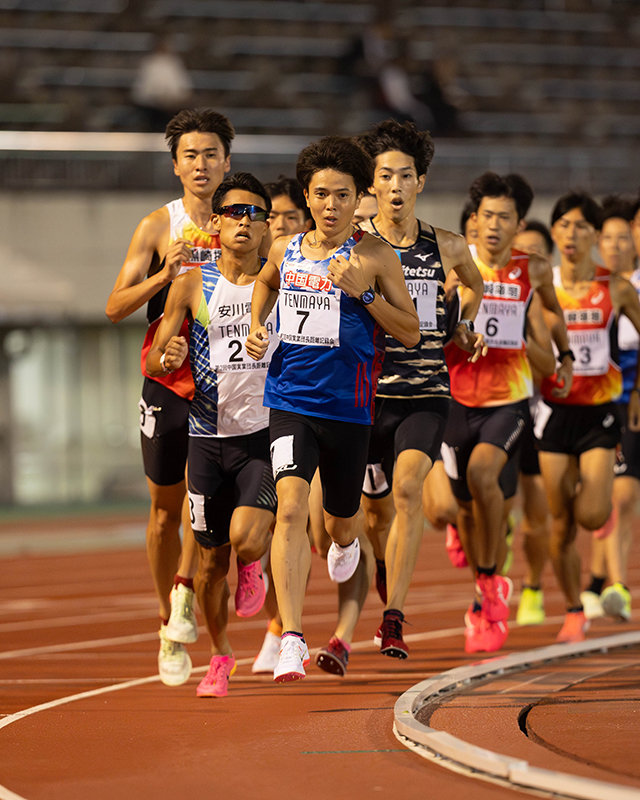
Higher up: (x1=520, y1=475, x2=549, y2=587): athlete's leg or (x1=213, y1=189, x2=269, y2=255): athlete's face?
(x1=213, y1=189, x2=269, y2=255): athlete's face

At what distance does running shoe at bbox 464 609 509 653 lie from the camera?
29.5ft

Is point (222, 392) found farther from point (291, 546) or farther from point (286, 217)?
point (286, 217)

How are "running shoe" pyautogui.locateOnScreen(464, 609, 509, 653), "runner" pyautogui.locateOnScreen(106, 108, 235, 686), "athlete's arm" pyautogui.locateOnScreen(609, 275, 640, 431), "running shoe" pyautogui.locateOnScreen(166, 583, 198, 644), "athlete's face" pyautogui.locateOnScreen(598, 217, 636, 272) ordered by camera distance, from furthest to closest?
"athlete's face" pyautogui.locateOnScreen(598, 217, 636, 272), "athlete's arm" pyautogui.locateOnScreen(609, 275, 640, 431), "running shoe" pyautogui.locateOnScreen(464, 609, 509, 653), "runner" pyautogui.locateOnScreen(106, 108, 235, 686), "running shoe" pyautogui.locateOnScreen(166, 583, 198, 644)

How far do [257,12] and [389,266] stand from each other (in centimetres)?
1852

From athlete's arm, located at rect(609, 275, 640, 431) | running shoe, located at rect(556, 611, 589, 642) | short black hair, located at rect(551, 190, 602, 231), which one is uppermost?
short black hair, located at rect(551, 190, 602, 231)

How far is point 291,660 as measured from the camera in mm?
6375

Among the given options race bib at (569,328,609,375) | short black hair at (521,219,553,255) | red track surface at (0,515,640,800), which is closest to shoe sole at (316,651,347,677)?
red track surface at (0,515,640,800)

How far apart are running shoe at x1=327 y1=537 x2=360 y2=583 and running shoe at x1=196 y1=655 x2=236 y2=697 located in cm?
72

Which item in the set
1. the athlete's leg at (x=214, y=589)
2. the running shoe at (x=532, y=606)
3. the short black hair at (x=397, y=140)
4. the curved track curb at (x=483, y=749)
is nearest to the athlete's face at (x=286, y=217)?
the short black hair at (x=397, y=140)

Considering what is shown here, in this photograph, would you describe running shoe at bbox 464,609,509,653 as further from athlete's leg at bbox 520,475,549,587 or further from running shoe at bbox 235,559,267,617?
running shoe at bbox 235,559,267,617

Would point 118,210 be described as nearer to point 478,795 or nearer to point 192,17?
point 192,17

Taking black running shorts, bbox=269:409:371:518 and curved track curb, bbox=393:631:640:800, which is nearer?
curved track curb, bbox=393:631:640:800

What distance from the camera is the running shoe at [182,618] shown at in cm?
773

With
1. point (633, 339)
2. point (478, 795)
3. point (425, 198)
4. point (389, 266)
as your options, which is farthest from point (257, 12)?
point (478, 795)
